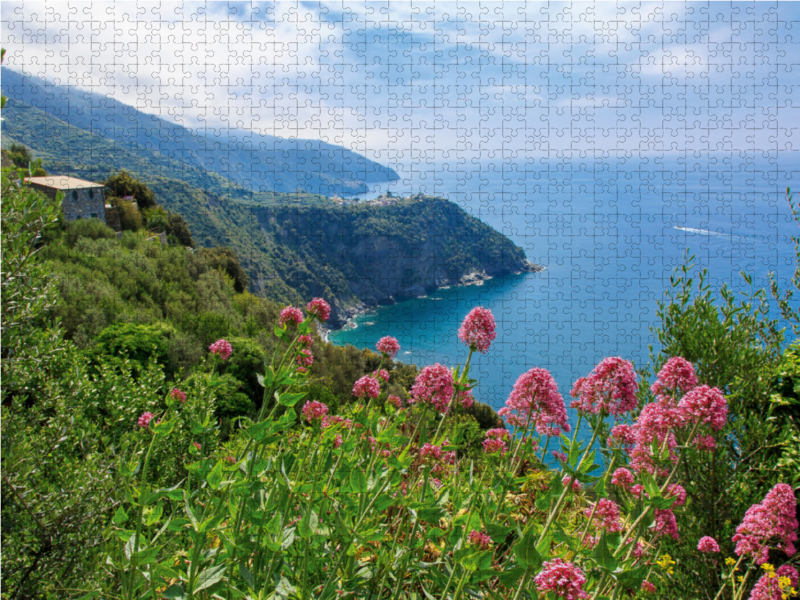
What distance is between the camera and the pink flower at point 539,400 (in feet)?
8.07

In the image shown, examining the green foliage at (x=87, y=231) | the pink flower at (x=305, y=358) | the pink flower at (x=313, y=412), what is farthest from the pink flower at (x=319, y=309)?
the green foliage at (x=87, y=231)

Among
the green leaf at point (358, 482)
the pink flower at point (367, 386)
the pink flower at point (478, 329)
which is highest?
the pink flower at point (478, 329)

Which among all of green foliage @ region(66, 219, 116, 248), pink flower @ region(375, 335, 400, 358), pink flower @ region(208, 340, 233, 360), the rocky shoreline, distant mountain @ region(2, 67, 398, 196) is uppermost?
distant mountain @ region(2, 67, 398, 196)

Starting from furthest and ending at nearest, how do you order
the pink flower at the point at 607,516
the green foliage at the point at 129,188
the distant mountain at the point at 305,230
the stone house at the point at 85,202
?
the green foliage at the point at 129,188
the stone house at the point at 85,202
the distant mountain at the point at 305,230
the pink flower at the point at 607,516

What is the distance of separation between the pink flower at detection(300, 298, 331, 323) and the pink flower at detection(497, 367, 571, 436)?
1.06 metres

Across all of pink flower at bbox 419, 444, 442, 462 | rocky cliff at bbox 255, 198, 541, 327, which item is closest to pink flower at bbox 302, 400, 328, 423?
pink flower at bbox 419, 444, 442, 462

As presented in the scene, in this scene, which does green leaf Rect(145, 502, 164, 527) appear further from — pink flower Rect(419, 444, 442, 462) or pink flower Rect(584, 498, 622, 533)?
pink flower Rect(584, 498, 622, 533)

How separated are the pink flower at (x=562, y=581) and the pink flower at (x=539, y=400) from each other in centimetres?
88

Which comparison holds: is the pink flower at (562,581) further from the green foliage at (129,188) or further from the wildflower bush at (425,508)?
the green foliage at (129,188)

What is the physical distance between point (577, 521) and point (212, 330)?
63.0 feet

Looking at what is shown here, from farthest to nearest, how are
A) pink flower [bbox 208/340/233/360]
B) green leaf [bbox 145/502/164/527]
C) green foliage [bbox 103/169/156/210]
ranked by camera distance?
1. green foliage [bbox 103/169/156/210]
2. pink flower [bbox 208/340/233/360]
3. green leaf [bbox 145/502/164/527]

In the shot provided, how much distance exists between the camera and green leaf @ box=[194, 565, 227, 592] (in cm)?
181

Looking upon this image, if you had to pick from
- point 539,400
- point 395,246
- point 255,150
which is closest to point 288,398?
point 539,400

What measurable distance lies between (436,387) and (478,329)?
412 millimetres
